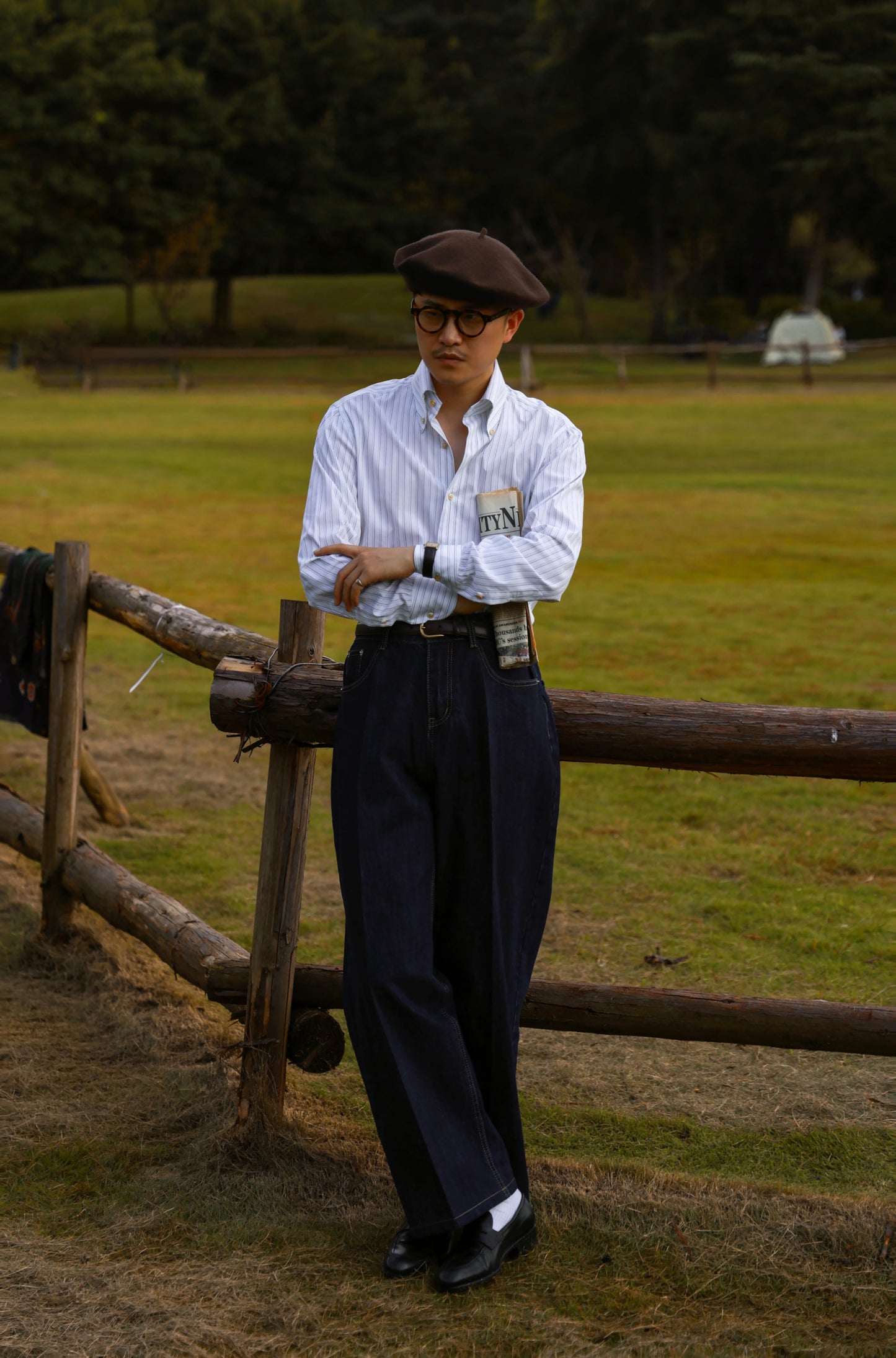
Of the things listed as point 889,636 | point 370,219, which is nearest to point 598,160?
point 370,219

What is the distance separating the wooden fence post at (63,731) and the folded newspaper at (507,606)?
→ 2458mm

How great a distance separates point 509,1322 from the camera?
114 inches

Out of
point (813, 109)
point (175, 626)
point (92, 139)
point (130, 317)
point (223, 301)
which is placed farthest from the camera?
point (223, 301)

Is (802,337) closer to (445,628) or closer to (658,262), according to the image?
(658,262)

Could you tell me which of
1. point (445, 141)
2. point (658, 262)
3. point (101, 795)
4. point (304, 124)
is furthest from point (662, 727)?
point (445, 141)

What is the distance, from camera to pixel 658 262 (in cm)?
5091

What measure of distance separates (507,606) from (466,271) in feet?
2.19

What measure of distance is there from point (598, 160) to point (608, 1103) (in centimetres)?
5090

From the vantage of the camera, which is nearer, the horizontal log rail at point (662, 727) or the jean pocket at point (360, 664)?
the jean pocket at point (360, 664)

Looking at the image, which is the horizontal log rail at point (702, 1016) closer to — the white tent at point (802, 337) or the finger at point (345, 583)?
the finger at point (345, 583)

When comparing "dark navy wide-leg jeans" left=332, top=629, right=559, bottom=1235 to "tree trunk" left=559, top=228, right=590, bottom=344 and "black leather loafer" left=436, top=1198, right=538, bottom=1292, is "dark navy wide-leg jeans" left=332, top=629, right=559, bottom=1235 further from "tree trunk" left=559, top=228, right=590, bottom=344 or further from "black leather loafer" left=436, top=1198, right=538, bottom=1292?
"tree trunk" left=559, top=228, right=590, bottom=344

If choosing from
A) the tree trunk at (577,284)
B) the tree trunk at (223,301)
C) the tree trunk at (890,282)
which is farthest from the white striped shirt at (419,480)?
the tree trunk at (890,282)

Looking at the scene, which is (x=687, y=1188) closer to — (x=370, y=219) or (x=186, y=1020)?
(x=186, y=1020)

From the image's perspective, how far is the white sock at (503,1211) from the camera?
3.00 metres
